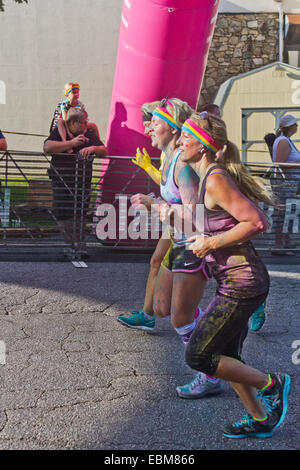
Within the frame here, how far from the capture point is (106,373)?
152 inches

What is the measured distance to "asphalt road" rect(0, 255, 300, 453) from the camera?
9.60 ft

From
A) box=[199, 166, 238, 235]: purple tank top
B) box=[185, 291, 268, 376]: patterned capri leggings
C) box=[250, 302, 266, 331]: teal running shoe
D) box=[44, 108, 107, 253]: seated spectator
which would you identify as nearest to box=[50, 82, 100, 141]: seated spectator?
box=[44, 108, 107, 253]: seated spectator

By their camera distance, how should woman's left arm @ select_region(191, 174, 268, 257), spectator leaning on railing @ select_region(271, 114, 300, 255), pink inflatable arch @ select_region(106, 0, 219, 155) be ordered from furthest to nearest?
spectator leaning on railing @ select_region(271, 114, 300, 255)
pink inflatable arch @ select_region(106, 0, 219, 155)
woman's left arm @ select_region(191, 174, 268, 257)

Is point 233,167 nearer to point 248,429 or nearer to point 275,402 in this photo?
point 275,402

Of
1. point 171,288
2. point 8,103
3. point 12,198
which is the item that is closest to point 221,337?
point 171,288

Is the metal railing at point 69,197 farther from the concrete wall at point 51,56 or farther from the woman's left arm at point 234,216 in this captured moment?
the concrete wall at point 51,56

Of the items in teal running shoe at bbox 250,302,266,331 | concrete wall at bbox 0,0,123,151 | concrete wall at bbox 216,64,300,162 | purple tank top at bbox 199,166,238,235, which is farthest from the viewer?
concrete wall at bbox 0,0,123,151

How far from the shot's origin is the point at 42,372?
3.83 meters

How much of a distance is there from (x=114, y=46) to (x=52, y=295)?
39.8 ft

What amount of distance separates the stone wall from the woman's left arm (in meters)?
14.4

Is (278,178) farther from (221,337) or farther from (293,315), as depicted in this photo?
(221,337)

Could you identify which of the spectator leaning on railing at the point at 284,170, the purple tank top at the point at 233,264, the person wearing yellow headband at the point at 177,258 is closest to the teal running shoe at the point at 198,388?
the person wearing yellow headband at the point at 177,258

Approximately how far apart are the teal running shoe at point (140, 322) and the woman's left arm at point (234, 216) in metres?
2.06

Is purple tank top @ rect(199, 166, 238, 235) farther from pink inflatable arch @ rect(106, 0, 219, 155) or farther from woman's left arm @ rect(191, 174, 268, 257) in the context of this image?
pink inflatable arch @ rect(106, 0, 219, 155)
